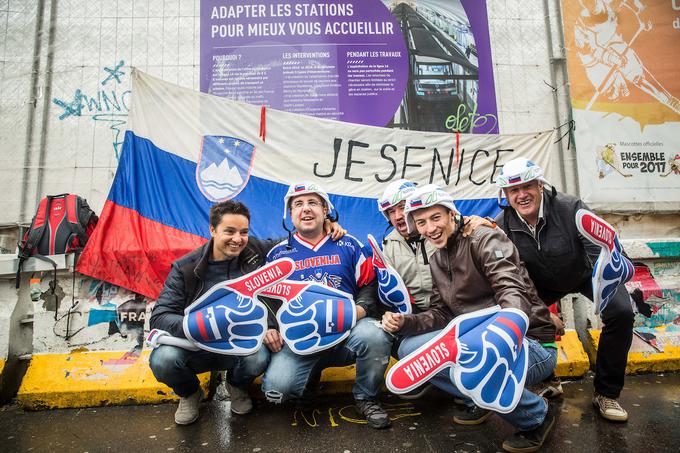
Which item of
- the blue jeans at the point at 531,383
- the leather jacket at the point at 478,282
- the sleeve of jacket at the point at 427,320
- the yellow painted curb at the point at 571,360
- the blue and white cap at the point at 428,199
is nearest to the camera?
the blue jeans at the point at 531,383

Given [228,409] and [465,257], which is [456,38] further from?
[228,409]

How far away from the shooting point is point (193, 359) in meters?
2.37

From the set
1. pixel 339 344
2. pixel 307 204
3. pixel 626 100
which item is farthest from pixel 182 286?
pixel 626 100

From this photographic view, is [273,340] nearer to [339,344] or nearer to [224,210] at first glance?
[339,344]

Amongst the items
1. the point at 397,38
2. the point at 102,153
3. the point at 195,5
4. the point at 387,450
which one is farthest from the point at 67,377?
the point at 397,38

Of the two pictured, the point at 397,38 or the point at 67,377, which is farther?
the point at 397,38

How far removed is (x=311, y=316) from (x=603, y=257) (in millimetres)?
1701

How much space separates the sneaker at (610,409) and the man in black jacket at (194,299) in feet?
→ 6.62

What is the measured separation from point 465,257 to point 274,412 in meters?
1.55

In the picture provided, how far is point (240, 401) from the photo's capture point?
252cm

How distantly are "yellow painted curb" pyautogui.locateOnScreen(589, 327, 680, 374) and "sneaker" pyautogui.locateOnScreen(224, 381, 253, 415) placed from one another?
107 inches

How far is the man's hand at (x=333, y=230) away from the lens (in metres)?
2.57

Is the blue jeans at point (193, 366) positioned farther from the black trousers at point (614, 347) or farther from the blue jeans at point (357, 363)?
the black trousers at point (614, 347)

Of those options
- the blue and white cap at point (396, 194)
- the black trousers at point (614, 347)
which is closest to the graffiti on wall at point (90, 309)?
the blue and white cap at point (396, 194)
